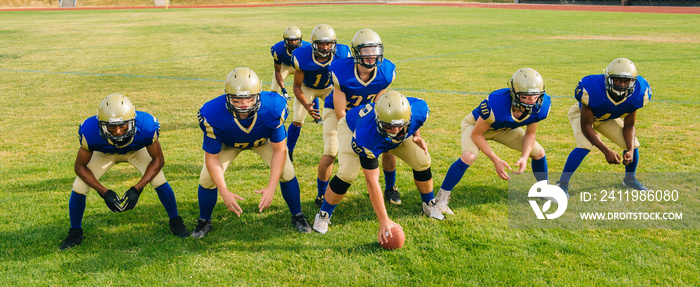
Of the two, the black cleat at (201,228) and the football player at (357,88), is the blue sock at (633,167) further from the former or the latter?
the black cleat at (201,228)

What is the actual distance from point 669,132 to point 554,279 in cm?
556

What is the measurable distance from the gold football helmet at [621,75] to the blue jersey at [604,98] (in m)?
0.09

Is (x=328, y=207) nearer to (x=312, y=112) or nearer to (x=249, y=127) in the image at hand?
(x=249, y=127)

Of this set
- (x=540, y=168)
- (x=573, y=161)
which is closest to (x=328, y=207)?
(x=540, y=168)

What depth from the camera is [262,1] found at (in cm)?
5866

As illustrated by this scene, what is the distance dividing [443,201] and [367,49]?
1.94 meters

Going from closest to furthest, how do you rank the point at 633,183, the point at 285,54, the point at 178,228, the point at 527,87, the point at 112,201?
1. the point at 112,201
2. the point at 527,87
3. the point at 178,228
4. the point at 633,183
5. the point at 285,54

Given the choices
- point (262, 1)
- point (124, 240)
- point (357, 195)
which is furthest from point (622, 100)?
point (262, 1)

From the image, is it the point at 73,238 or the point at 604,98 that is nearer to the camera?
the point at 73,238

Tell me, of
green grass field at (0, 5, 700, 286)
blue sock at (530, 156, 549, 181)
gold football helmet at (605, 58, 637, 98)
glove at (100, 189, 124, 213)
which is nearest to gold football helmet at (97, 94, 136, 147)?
glove at (100, 189, 124, 213)

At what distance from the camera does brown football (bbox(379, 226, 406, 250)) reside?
16.5 feet

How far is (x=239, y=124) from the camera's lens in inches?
204

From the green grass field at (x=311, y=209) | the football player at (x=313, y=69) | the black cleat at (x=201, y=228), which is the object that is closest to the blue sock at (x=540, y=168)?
the green grass field at (x=311, y=209)

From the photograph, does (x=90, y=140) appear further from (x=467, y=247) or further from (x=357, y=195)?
(x=467, y=247)
